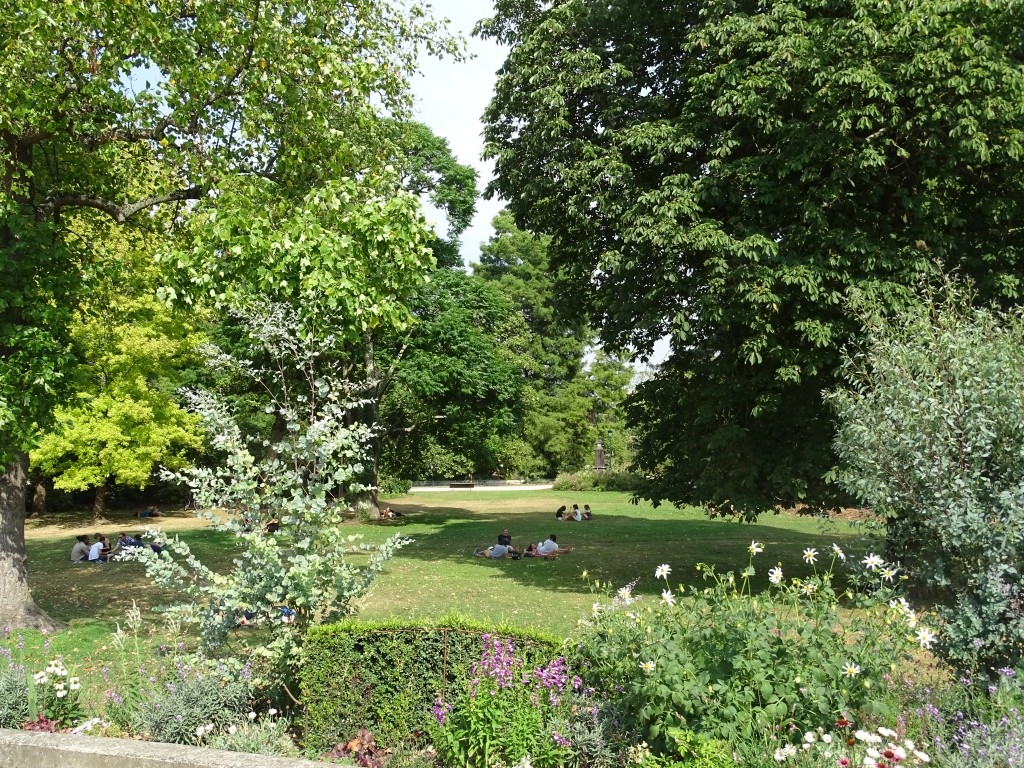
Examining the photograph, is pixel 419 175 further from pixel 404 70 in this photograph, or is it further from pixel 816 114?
pixel 816 114

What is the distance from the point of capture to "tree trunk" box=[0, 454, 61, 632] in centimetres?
1034

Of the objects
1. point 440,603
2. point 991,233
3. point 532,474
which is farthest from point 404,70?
point 532,474

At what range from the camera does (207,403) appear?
6906 millimetres

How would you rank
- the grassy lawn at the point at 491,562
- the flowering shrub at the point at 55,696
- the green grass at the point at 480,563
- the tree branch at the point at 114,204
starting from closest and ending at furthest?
the flowering shrub at the point at 55,696
the tree branch at the point at 114,204
the green grass at the point at 480,563
the grassy lawn at the point at 491,562

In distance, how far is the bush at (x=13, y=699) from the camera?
18.6 ft

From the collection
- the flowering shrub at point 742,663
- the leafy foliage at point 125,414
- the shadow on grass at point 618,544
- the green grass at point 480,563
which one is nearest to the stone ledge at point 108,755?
the flowering shrub at point 742,663

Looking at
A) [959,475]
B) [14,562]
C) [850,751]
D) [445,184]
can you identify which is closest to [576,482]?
[445,184]

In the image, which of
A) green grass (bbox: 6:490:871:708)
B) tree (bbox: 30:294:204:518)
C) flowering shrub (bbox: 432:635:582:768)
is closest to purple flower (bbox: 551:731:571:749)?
flowering shrub (bbox: 432:635:582:768)

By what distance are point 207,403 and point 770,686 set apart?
16.3 ft

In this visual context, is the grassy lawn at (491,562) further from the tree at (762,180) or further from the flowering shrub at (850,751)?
the tree at (762,180)

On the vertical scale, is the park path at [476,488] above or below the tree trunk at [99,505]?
below

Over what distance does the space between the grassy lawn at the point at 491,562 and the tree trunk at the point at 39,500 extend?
72 centimetres

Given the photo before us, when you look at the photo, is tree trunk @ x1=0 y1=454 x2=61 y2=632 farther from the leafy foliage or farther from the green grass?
the leafy foliage

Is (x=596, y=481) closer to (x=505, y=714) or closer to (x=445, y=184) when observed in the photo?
(x=445, y=184)
